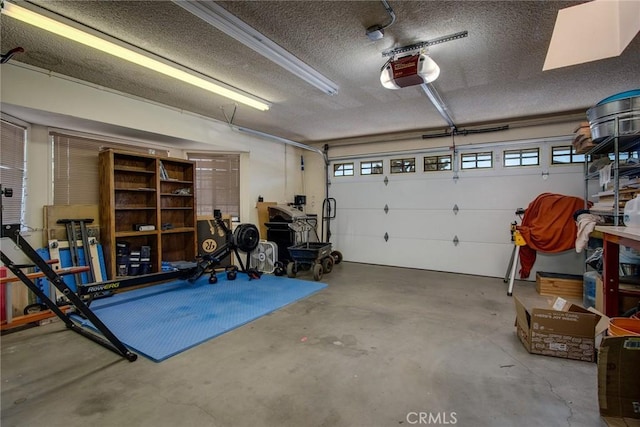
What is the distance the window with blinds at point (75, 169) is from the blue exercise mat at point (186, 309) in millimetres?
1508

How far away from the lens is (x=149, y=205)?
4.84 metres

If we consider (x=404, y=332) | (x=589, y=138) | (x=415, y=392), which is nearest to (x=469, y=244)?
(x=589, y=138)

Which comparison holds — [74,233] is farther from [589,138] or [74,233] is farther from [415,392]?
[589,138]

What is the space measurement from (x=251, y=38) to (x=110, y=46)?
1311 mm

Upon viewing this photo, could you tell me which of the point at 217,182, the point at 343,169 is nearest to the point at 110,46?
the point at 217,182

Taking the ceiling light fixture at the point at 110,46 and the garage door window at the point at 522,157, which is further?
the garage door window at the point at 522,157

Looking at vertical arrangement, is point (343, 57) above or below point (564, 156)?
above

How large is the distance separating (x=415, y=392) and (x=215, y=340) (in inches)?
70.3

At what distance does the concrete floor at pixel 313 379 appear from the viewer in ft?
5.68

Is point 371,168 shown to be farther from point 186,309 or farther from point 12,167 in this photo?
point 12,167

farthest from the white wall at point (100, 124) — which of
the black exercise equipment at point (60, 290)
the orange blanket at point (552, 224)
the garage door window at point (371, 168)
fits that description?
the orange blanket at point (552, 224)

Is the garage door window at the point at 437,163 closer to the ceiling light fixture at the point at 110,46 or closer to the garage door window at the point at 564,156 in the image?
the garage door window at the point at 564,156

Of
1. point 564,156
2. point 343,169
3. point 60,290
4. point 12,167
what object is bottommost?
point 60,290

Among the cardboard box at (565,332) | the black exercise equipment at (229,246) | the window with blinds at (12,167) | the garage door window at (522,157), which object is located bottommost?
the cardboard box at (565,332)
